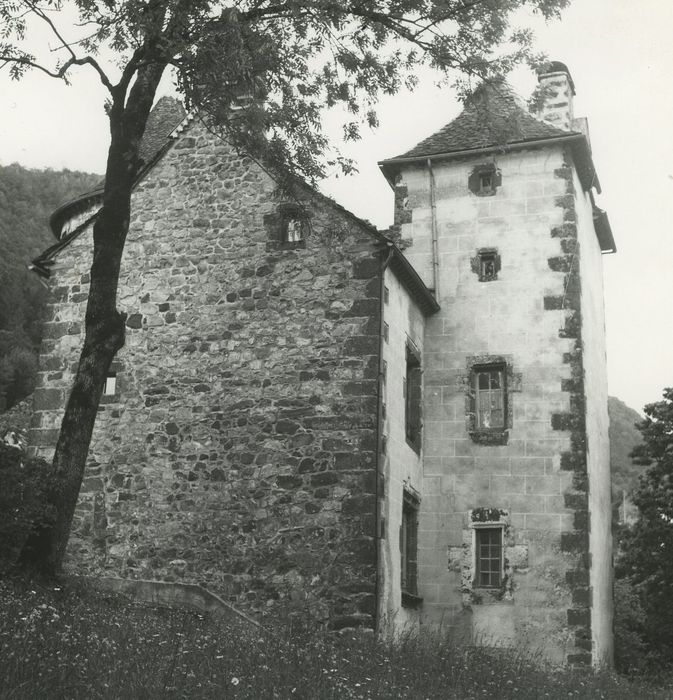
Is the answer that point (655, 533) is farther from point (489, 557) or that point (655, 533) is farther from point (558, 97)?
point (558, 97)

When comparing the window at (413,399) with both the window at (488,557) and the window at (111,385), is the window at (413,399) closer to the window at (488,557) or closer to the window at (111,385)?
the window at (488,557)

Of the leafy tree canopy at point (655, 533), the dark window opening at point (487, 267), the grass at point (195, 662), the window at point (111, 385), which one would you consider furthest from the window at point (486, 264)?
the grass at point (195, 662)

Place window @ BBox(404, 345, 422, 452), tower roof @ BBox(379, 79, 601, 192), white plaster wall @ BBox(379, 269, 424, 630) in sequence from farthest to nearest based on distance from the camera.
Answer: tower roof @ BBox(379, 79, 601, 192)
window @ BBox(404, 345, 422, 452)
white plaster wall @ BBox(379, 269, 424, 630)

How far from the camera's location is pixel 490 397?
17.6 m

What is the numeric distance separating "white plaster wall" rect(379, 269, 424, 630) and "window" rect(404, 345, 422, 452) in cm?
24

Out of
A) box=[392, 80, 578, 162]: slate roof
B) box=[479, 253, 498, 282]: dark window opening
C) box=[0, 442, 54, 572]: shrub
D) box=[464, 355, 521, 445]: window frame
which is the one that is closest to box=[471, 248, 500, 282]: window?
box=[479, 253, 498, 282]: dark window opening

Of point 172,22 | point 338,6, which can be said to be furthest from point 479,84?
point 172,22

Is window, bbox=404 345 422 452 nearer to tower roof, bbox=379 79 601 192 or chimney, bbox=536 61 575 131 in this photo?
tower roof, bbox=379 79 601 192

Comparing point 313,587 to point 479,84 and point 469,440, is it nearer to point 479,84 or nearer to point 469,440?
point 469,440

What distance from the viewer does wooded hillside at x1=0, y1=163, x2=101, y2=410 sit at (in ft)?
160

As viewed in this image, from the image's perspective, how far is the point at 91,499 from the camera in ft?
51.1

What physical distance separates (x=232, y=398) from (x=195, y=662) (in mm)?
7301

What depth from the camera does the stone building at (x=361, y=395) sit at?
47.8 ft

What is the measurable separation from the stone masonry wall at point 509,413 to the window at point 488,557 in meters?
0.15
